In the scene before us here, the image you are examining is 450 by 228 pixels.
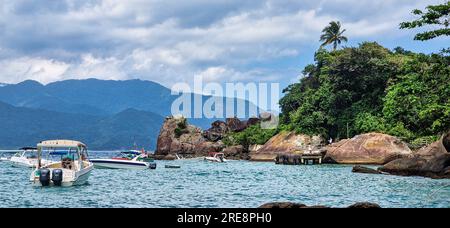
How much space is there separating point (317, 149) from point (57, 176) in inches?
2741

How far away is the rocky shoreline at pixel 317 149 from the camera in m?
58.4

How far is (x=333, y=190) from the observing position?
144 ft

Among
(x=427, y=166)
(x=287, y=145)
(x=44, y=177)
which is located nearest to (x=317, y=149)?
(x=287, y=145)

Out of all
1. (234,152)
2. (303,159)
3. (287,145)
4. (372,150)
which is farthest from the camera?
(234,152)

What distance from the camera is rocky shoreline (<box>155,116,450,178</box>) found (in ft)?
192

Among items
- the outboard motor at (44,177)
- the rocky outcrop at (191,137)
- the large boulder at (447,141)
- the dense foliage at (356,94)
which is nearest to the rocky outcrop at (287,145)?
the dense foliage at (356,94)

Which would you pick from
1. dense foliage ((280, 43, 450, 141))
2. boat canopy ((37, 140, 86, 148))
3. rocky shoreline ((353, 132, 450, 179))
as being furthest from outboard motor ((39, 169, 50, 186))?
dense foliage ((280, 43, 450, 141))

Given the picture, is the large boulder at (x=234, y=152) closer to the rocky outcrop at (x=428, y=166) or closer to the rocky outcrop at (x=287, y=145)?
the rocky outcrop at (x=287, y=145)

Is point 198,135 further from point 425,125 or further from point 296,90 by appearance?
point 425,125

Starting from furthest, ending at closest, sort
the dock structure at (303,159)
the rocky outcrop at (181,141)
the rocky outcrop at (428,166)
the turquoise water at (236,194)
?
the rocky outcrop at (181,141), the dock structure at (303,159), the rocky outcrop at (428,166), the turquoise water at (236,194)

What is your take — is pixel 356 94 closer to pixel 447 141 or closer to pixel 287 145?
pixel 287 145

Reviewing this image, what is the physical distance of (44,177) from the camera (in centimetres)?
4359
